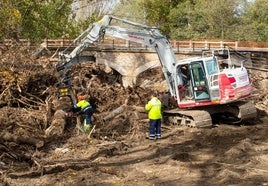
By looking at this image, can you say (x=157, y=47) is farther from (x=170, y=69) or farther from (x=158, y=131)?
(x=158, y=131)

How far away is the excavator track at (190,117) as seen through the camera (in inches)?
561

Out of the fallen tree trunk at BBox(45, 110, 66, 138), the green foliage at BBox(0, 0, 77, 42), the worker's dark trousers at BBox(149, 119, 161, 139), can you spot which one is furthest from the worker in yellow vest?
the green foliage at BBox(0, 0, 77, 42)

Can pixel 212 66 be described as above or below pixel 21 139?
above

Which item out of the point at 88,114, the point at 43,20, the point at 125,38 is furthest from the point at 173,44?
the point at 88,114

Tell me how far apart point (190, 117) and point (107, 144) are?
13.5ft

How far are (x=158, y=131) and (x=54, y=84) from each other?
5161 millimetres

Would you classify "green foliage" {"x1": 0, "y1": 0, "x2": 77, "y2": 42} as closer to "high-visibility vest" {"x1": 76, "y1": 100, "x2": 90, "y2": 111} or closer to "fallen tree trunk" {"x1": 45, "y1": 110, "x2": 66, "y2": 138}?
"fallen tree trunk" {"x1": 45, "y1": 110, "x2": 66, "y2": 138}

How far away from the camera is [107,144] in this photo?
38.4 feet

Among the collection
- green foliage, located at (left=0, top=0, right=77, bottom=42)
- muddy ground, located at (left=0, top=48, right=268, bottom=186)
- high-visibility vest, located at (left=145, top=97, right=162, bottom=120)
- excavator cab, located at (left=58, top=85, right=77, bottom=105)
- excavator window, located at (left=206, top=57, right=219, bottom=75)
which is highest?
green foliage, located at (left=0, top=0, right=77, bottom=42)

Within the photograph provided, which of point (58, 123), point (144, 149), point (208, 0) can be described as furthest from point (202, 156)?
point (208, 0)

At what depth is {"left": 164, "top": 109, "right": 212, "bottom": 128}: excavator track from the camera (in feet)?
46.7

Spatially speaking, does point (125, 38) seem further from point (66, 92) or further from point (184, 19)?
point (184, 19)

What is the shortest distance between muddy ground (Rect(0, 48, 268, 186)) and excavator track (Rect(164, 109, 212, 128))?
25cm

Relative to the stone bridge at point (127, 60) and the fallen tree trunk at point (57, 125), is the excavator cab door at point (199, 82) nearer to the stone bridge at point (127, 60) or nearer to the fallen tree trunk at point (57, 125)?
the fallen tree trunk at point (57, 125)
